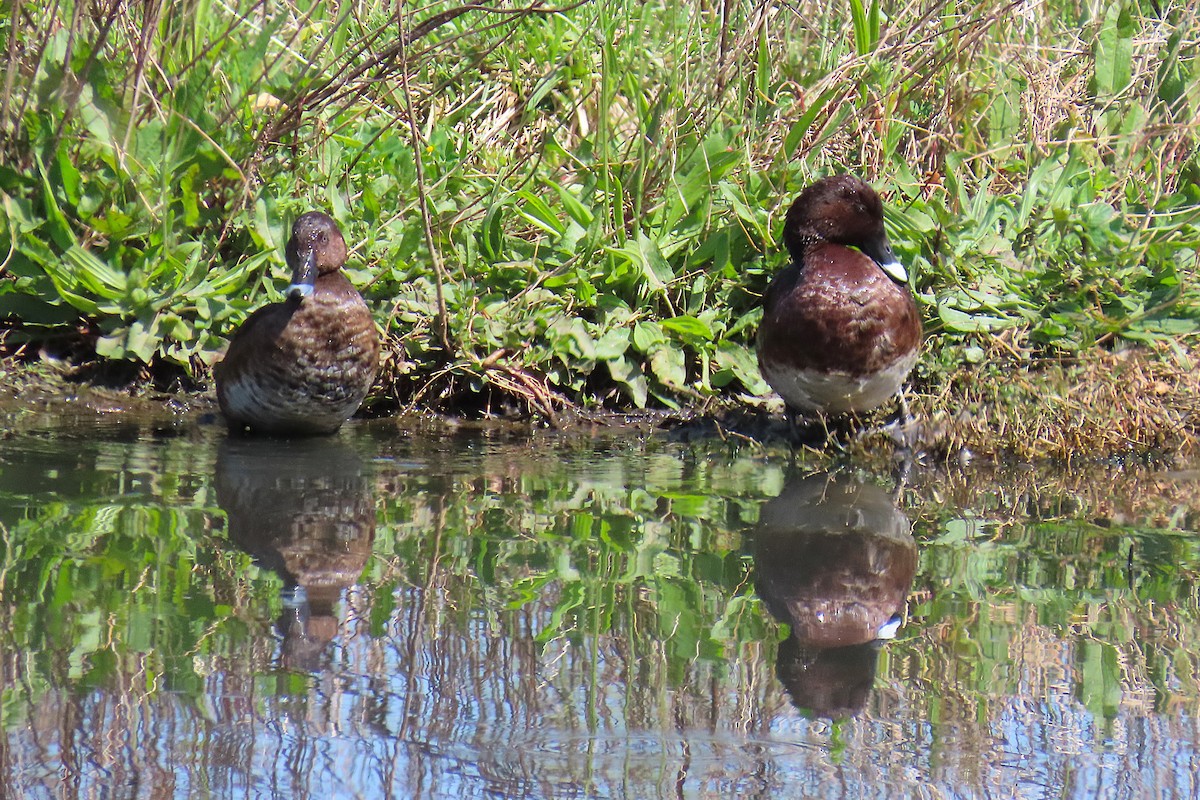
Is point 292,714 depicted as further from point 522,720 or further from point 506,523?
point 506,523

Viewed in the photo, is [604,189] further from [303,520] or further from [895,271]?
[303,520]

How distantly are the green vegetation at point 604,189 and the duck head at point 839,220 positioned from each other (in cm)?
48

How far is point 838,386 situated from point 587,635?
221 cm

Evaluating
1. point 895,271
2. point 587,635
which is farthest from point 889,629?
point 895,271

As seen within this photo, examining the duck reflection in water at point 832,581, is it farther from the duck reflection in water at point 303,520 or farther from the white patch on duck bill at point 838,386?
the duck reflection in water at point 303,520

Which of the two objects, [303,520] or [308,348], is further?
[308,348]

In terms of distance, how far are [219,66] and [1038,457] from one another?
11.4 ft

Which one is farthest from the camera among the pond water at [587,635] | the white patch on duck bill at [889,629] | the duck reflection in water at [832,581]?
the white patch on duck bill at [889,629]

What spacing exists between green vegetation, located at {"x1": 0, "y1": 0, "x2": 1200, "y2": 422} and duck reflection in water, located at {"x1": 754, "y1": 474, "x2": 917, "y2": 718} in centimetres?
128

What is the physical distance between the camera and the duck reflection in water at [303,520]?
3.02 meters

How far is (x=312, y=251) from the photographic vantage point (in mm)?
5094

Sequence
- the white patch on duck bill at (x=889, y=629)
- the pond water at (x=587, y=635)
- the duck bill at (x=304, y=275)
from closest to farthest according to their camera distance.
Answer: the pond water at (x=587, y=635) → the white patch on duck bill at (x=889, y=629) → the duck bill at (x=304, y=275)

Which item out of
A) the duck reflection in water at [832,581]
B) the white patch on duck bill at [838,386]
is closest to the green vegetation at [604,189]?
the white patch on duck bill at [838,386]

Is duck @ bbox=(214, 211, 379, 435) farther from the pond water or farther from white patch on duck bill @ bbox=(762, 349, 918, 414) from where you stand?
white patch on duck bill @ bbox=(762, 349, 918, 414)
